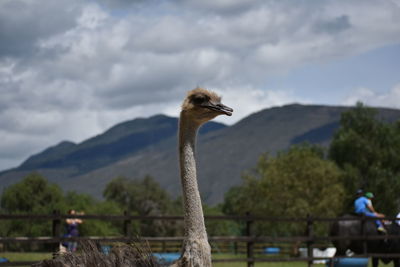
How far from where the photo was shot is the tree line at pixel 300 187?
4312 centimetres

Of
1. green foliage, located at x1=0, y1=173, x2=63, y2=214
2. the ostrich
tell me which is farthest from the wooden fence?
green foliage, located at x1=0, y1=173, x2=63, y2=214

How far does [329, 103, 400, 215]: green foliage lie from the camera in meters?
50.6

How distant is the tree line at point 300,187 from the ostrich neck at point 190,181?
1123 inches

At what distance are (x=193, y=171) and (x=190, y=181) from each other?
8 centimetres

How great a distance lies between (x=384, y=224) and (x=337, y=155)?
39311 millimetres

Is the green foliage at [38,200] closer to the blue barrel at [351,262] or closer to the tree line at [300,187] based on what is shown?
the tree line at [300,187]

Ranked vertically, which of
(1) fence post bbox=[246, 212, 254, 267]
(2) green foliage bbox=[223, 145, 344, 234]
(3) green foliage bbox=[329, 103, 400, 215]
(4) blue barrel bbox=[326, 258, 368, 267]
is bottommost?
(4) blue barrel bbox=[326, 258, 368, 267]

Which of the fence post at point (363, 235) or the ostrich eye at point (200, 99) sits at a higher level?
the ostrich eye at point (200, 99)

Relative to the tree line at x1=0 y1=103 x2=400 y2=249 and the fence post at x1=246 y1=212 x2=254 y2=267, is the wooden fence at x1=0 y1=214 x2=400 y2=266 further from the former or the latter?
the tree line at x1=0 y1=103 x2=400 y2=249

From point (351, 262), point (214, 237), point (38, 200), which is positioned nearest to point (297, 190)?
point (38, 200)

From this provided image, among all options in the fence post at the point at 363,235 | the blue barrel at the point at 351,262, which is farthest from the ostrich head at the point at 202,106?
the fence post at the point at 363,235

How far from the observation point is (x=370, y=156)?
172ft

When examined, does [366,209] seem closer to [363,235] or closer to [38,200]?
[363,235]

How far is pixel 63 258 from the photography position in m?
4.80
